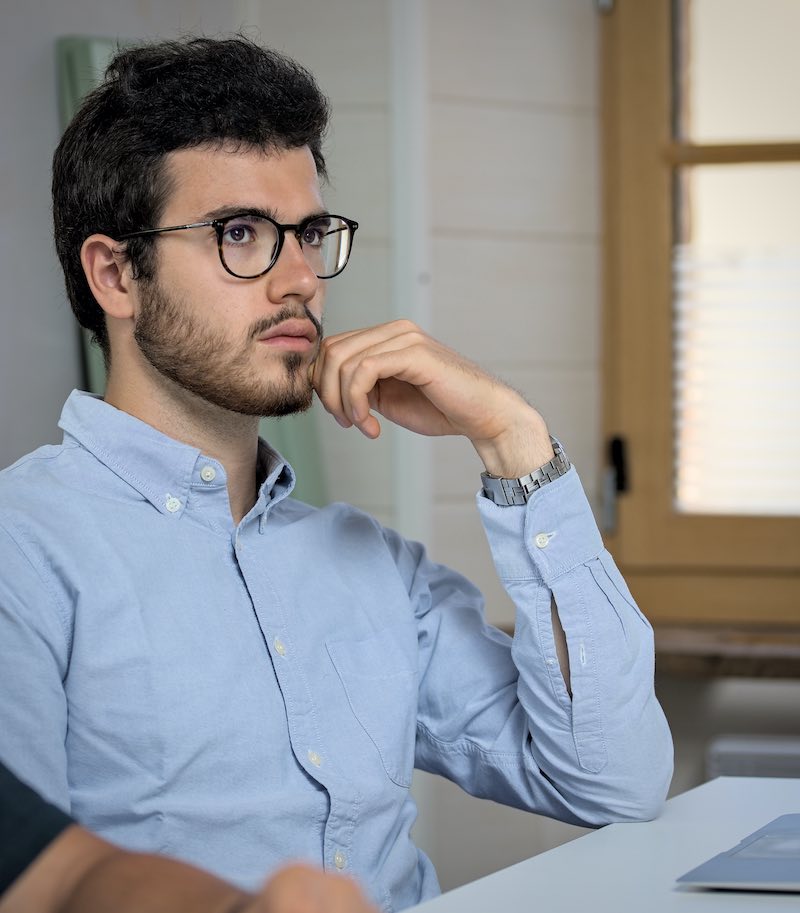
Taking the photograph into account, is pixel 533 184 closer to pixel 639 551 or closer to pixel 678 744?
pixel 639 551

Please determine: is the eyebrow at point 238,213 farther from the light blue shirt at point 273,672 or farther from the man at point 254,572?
the light blue shirt at point 273,672

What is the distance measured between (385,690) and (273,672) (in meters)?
0.14

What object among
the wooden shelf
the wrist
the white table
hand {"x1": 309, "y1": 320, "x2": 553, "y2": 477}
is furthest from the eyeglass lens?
the wooden shelf

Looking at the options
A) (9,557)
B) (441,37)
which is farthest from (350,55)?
(9,557)

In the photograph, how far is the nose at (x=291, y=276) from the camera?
125 centimetres

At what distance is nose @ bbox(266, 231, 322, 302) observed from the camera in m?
1.25

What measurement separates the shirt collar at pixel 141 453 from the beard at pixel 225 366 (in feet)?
0.23

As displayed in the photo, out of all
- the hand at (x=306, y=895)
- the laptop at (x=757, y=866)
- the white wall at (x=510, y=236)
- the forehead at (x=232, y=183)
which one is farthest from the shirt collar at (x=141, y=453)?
the white wall at (x=510, y=236)

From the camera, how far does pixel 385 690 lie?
1.25 m

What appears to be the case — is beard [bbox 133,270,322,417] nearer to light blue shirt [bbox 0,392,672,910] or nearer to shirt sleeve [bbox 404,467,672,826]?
light blue shirt [bbox 0,392,672,910]

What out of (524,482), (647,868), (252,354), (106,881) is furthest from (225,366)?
(106,881)

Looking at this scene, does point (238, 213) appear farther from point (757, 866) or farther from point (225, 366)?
point (757, 866)

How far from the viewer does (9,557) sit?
1.06 meters

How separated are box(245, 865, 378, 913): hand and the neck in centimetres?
84
